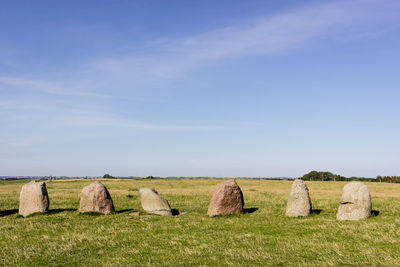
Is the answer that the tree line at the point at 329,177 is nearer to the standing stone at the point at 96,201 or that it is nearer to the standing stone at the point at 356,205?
the standing stone at the point at 356,205

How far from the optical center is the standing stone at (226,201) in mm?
24953

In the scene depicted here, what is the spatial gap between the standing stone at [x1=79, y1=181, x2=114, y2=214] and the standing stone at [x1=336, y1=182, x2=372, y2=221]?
15754 mm

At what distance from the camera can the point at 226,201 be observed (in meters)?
25.1

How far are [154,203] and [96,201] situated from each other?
416 centimetres

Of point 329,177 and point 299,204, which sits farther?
point 329,177

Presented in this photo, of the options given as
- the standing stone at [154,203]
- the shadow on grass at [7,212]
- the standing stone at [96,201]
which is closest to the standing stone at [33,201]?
the shadow on grass at [7,212]

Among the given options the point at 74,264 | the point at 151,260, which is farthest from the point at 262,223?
the point at 74,264

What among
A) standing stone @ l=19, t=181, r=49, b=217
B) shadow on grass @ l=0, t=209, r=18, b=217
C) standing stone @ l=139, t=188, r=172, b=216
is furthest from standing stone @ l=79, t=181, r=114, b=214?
shadow on grass @ l=0, t=209, r=18, b=217

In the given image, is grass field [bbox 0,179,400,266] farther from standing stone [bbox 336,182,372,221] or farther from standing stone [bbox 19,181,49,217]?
standing stone [bbox 19,181,49,217]

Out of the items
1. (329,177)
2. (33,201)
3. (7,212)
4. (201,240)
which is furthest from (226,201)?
(329,177)

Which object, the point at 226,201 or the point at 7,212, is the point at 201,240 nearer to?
the point at 226,201

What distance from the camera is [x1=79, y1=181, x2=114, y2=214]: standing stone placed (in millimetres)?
26219

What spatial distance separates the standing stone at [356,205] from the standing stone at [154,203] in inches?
448

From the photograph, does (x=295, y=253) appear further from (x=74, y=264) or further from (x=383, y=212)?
(x=383, y=212)
